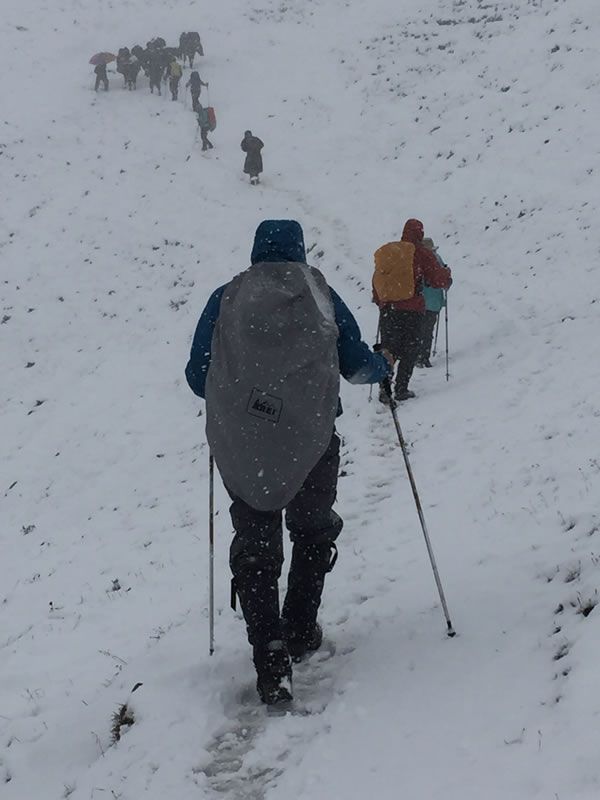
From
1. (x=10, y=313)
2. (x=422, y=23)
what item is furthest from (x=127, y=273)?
(x=422, y=23)

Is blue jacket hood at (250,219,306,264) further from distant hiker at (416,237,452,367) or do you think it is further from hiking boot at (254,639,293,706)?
distant hiker at (416,237,452,367)

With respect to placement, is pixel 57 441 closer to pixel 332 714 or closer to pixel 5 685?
pixel 5 685

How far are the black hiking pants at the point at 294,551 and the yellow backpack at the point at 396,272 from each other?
252 inches

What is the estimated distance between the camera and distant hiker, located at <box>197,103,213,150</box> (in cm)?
2812

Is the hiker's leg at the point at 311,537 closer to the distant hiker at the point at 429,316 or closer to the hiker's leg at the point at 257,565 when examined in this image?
the hiker's leg at the point at 257,565

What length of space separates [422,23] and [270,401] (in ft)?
125

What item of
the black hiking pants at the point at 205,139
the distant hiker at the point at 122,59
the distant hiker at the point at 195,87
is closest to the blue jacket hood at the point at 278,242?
the black hiking pants at the point at 205,139

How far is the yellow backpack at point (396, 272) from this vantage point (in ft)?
34.4

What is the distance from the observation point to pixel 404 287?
34.4ft

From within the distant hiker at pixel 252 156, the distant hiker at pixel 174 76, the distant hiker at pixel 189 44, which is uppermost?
the distant hiker at pixel 189 44

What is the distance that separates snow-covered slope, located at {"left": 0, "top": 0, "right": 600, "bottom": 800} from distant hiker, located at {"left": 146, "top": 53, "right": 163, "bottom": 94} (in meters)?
1.32

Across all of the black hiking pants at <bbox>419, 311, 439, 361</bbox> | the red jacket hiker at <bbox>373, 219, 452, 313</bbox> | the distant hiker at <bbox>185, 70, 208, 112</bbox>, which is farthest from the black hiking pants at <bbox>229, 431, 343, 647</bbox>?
the distant hiker at <bbox>185, 70, 208, 112</bbox>

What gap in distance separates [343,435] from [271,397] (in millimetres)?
6556

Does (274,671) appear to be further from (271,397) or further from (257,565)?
(271,397)
